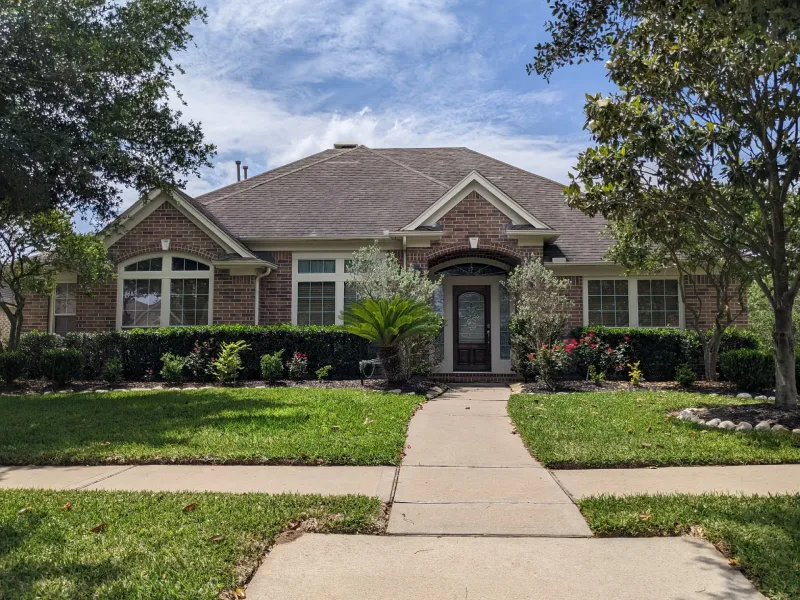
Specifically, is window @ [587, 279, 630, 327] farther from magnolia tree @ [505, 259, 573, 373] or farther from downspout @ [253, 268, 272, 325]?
downspout @ [253, 268, 272, 325]

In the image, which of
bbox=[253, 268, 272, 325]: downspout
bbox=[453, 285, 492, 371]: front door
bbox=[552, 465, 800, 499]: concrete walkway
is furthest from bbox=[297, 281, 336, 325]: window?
bbox=[552, 465, 800, 499]: concrete walkway

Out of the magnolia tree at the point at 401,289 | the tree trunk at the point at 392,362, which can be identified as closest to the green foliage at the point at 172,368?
the magnolia tree at the point at 401,289

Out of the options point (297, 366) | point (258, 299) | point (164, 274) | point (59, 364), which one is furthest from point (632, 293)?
point (59, 364)

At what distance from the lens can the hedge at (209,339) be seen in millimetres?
14367

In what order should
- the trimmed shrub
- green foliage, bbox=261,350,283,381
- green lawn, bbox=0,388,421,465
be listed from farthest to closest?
green foliage, bbox=261,350,283,381 < the trimmed shrub < green lawn, bbox=0,388,421,465

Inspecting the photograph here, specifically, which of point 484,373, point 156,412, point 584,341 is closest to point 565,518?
point 156,412

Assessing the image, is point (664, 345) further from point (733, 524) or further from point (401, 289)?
point (733, 524)

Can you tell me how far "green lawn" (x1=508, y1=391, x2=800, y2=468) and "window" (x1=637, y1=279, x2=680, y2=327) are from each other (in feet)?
18.9

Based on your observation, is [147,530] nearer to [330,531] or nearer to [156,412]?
[330,531]

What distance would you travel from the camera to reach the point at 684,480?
19.0 feet

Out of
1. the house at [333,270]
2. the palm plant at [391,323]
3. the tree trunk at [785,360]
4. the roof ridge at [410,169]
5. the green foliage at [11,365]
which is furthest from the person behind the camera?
the roof ridge at [410,169]

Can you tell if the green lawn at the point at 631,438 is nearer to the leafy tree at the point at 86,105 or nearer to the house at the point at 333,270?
the house at the point at 333,270

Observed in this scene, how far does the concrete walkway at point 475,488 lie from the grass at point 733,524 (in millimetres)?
282

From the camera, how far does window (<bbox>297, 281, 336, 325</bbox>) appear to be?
53.3 feet
